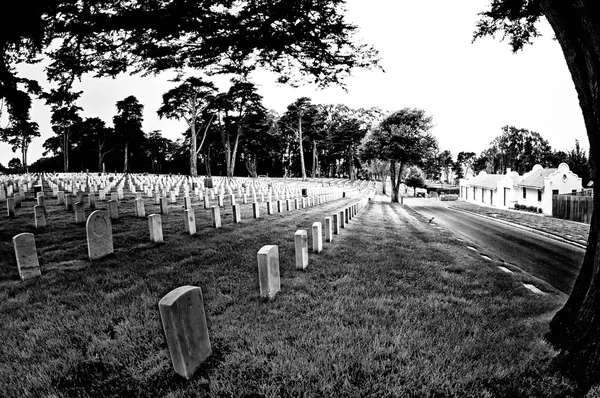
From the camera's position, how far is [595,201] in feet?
10.2

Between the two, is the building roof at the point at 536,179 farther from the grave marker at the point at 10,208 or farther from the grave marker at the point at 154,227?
the grave marker at the point at 10,208

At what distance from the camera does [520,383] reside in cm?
274

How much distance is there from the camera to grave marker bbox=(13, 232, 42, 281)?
5.02 metres

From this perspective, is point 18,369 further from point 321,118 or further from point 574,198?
point 321,118

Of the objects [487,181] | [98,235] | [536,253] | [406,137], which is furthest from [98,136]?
[487,181]

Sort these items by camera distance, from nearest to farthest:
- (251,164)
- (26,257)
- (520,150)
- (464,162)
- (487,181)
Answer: (26,257), (487,181), (251,164), (520,150), (464,162)

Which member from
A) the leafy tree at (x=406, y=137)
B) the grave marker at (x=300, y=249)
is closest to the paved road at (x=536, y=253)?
the grave marker at (x=300, y=249)

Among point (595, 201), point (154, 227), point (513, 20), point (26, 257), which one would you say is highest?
point (513, 20)

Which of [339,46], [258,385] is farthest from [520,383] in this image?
[339,46]

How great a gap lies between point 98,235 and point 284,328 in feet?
15.4

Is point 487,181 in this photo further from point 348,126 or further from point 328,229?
point 328,229

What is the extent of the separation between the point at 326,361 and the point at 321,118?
5302 cm

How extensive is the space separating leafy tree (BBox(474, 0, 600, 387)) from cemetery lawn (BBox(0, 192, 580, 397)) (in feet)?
0.70

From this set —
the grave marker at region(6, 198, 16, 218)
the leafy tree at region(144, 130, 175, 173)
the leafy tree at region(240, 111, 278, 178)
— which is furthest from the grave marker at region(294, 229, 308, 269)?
the leafy tree at region(144, 130, 175, 173)
